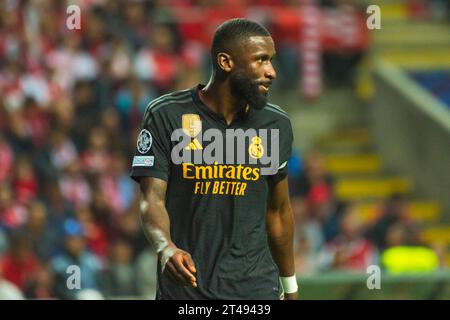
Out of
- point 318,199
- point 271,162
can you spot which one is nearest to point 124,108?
point 318,199

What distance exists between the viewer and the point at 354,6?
17859 mm

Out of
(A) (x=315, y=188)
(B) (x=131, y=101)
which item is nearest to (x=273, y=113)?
(A) (x=315, y=188)

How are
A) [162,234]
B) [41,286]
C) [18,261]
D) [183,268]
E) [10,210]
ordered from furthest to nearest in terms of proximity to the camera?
[10,210] < [18,261] < [41,286] < [162,234] < [183,268]

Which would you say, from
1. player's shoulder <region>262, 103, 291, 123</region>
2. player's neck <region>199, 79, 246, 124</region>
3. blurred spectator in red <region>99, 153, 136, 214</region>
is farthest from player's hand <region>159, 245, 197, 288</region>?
blurred spectator in red <region>99, 153, 136, 214</region>

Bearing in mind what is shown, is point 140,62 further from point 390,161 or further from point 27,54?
point 390,161

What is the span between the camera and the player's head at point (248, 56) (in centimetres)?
664

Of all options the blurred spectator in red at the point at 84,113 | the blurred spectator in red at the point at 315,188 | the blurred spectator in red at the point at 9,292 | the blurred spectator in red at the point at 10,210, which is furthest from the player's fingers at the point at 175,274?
the blurred spectator in red at the point at 315,188

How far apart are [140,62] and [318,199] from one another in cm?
268

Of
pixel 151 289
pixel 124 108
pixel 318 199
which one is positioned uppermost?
pixel 124 108

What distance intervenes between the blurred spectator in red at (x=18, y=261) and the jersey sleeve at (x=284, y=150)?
5633mm

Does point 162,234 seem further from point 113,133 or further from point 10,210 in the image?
point 113,133

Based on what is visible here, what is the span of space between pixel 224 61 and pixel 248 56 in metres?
0.13

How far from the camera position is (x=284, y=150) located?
6906mm

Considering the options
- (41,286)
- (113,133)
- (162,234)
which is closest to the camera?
(162,234)
